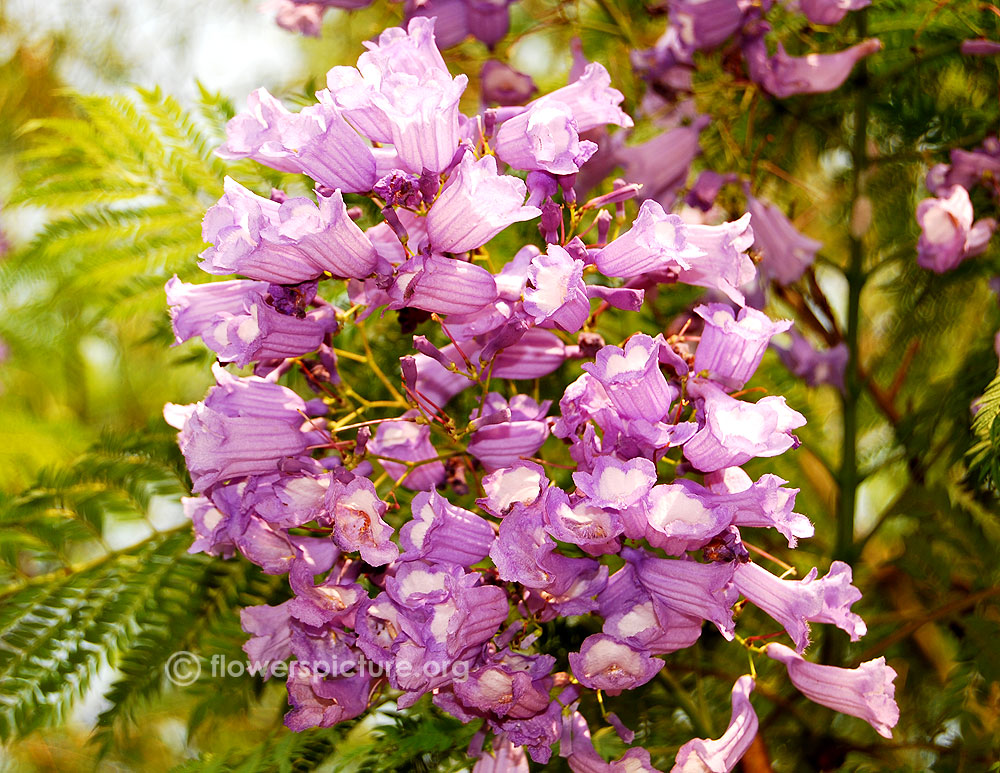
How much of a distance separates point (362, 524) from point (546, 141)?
28cm

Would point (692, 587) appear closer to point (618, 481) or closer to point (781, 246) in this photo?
point (618, 481)

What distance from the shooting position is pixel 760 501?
2.06 ft

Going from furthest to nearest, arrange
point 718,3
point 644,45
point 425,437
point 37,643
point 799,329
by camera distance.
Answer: point 644,45 → point 799,329 → point 718,3 → point 37,643 → point 425,437

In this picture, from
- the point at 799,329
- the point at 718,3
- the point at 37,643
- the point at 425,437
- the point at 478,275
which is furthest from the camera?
the point at 799,329

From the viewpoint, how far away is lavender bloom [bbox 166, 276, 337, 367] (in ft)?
2.21

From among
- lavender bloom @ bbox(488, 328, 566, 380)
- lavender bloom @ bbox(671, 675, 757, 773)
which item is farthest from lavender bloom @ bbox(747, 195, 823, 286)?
lavender bloom @ bbox(671, 675, 757, 773)

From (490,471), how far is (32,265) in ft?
2.13

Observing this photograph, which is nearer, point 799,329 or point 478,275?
point 478,275

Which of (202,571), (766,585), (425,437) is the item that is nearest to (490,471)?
(425,437)

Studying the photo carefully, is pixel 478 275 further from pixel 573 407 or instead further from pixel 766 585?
pixel 766 585

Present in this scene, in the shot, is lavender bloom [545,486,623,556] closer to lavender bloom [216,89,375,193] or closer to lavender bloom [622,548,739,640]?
lavender bloom [622,548,739,640]

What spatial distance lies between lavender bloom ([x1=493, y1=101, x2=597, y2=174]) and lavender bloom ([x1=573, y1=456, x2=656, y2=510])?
0.21 m

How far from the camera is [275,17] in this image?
1148mm

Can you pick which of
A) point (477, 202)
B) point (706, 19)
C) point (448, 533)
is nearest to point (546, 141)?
point (477, 202)
